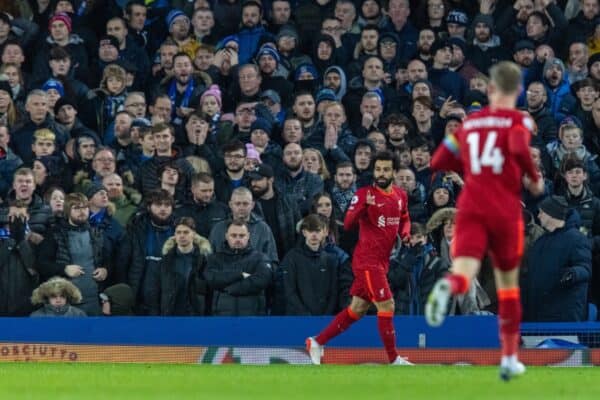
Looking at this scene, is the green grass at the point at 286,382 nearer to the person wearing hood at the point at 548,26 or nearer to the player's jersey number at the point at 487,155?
the player's jersey number at the point at 487,155

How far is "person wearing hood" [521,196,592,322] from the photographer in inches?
683

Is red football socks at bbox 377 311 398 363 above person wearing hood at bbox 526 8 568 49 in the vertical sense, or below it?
below

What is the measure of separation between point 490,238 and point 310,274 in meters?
5.79

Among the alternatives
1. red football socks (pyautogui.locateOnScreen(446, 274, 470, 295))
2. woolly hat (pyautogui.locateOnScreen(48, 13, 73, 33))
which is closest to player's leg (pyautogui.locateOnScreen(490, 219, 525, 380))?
red football socks (pyautogui.locateOnScreen(446, 274, 470, 295))

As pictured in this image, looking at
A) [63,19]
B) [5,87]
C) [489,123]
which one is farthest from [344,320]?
[63,19]

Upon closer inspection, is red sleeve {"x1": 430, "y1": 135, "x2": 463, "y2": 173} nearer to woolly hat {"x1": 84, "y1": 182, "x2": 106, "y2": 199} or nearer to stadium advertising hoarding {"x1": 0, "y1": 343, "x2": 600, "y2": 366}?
stadium advertising hoarding {"x1": 0, "y1": 343, "x2": 600, "y2": 366}

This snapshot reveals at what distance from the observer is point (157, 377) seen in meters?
13.9

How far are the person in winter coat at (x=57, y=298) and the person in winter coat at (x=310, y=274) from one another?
2.31 metres

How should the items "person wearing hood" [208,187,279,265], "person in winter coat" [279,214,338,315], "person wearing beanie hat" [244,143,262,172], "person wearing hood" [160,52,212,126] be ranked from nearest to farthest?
"person in winter coat" [279,214,338,315] → "person wearing hood" [208,187,279,265] → "person wearing beanie hat" [244,143,262,172] → "person wearing hood" [160,52,212,126]

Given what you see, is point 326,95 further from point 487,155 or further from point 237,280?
point 487,155

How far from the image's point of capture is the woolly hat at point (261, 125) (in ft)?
64.9

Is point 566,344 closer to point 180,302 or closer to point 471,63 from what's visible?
point 180,302

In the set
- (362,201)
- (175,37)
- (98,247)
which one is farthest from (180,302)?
(175,37)

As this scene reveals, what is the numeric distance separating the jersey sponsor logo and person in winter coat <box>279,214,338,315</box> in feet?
18.6
